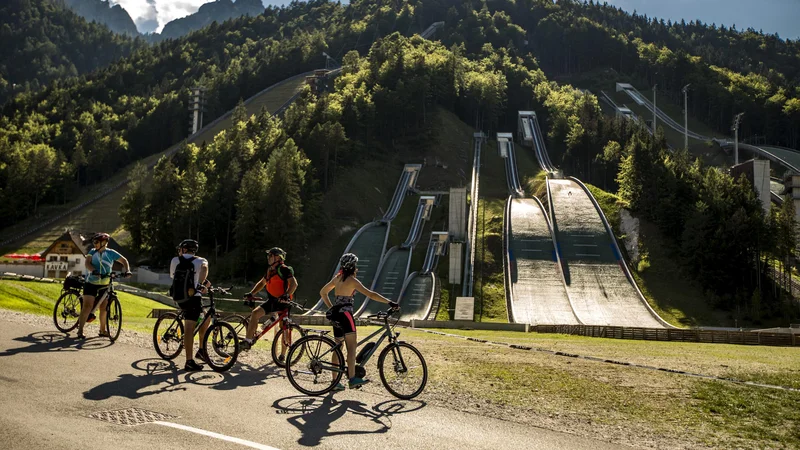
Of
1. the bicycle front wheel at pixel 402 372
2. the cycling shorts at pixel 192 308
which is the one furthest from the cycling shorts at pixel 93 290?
the bicycle front wheel at pixel 402 372

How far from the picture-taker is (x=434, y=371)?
1399cm

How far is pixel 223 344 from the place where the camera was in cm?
1317

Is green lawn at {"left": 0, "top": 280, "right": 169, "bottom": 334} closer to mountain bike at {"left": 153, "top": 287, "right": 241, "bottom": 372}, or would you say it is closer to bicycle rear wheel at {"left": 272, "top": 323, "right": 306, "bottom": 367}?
mountain bike at {"left": 153, "top": 287, "right": 241, "bottom": 372}

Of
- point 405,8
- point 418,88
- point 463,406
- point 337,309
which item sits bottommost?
point 463,406

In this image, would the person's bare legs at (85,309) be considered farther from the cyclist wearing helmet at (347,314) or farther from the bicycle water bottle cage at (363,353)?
the bicycle water bottle cage at (363,353)

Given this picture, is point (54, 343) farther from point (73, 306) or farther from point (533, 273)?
point (533, 273)

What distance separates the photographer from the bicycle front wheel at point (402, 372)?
11359 millimetres

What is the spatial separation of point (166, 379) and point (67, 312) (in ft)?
20.1

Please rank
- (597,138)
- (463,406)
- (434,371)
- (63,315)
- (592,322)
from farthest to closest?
1. (597,138)
2. (592,322)
3. (63,315)
4. (434,371)
5. (463,406)

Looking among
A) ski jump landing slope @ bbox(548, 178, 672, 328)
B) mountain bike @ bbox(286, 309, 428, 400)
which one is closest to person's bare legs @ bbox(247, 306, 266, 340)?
mountain bike @ bbox(286, 309, 428, 400)

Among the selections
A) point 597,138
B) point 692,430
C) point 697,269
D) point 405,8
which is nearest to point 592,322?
point 697,269

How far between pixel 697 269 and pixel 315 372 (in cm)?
5364

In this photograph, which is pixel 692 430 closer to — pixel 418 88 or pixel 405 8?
pixel 418 88

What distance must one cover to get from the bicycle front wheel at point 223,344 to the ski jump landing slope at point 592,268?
36652 mm
